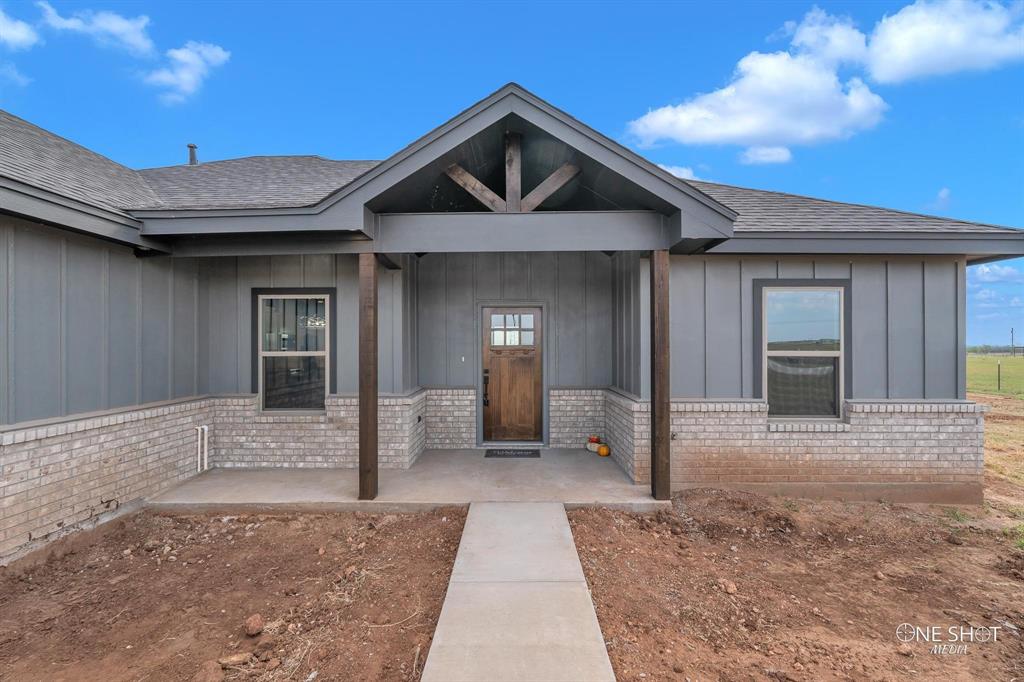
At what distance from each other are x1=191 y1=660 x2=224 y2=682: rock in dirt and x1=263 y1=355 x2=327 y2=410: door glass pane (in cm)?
347

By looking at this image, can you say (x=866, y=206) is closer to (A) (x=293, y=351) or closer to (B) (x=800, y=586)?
(B) (x=800, y=586)

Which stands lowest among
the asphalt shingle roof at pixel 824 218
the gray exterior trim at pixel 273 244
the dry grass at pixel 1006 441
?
the dry grass at pixel 1006 441

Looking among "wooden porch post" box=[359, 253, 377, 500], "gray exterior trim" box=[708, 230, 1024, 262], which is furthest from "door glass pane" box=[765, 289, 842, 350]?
"wooden porch post" box=[359, 253, 377, 500]

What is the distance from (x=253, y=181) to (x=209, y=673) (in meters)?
6.14

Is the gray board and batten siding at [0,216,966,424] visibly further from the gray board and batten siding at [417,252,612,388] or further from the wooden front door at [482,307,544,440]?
the wooden front door at [482,307,544,440]

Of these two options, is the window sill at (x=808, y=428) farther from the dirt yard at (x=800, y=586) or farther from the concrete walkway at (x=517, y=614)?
the concrete walkway at (x=517, y=614)

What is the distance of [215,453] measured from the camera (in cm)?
568

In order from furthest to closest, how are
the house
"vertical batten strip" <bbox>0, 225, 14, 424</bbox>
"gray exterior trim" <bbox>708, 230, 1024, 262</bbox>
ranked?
"gray exterior trim" <bbox>708, 230, 1024, 262</bbox> → the house → "vertical batten strip" <bbox>0, 225, 14, 424</bbox>

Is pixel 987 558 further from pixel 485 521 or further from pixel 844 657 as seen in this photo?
pixel 485 521

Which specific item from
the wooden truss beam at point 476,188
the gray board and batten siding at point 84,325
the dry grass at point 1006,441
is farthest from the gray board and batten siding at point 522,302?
the dry grass at point 1006,441

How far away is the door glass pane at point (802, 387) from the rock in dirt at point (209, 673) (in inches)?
221

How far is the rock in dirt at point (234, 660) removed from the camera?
Result: 98.5 inches

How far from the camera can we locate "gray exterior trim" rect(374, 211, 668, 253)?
4406 millimetres

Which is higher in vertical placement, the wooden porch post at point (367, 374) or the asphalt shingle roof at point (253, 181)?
the asphalt shingle roof at point (253, 181)
